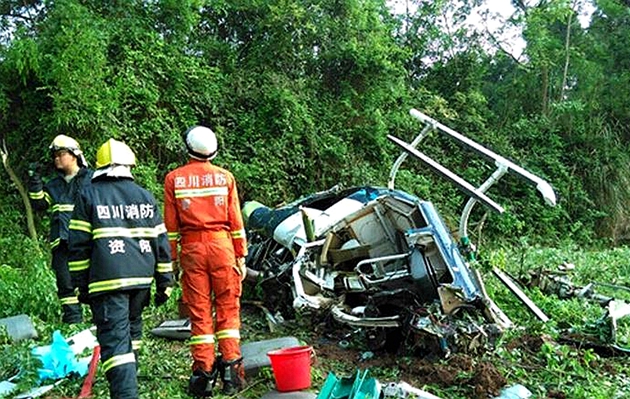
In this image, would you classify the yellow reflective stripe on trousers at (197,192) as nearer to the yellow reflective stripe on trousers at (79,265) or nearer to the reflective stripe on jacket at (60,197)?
the yellow reflective stripe on trousers at (79,265)

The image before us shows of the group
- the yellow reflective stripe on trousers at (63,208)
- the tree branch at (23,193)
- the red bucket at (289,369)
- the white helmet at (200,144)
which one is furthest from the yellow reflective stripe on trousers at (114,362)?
the tree branch at (23,193)

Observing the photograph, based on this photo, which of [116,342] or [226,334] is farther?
[226,334]

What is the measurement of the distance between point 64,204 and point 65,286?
71 centimetres

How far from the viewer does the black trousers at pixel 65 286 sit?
5.28 meters

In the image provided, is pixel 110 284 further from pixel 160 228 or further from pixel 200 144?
pixel 200 144

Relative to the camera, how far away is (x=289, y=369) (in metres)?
3.83

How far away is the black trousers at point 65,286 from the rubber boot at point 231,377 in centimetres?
199

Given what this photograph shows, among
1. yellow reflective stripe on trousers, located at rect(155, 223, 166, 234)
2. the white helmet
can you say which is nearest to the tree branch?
the white helmet

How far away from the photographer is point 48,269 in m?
6.60

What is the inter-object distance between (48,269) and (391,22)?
930 centimetres

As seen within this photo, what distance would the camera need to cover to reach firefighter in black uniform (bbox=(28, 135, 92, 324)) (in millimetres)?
5273

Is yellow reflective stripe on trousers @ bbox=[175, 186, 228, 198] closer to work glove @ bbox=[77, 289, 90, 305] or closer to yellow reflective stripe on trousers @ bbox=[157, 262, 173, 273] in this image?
yellow reflective stripe on trousers @ bbox=[157, 262, 173, 273]

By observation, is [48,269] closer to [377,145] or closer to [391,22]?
[377,145]

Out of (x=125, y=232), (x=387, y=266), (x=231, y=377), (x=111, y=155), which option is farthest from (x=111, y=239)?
(x=387, y=266)
